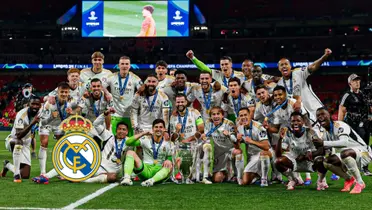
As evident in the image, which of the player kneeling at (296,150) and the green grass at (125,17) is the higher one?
the green grass at (125,17)

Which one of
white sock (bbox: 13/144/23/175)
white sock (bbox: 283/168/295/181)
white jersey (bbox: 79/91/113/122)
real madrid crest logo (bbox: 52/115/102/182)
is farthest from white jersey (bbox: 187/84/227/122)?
white sock (bbox: 13/144/23/175)

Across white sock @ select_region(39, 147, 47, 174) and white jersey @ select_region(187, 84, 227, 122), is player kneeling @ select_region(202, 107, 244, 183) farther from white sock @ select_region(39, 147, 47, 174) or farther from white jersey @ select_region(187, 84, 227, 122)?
white sock @ select_region(39, 147, 47, 174)

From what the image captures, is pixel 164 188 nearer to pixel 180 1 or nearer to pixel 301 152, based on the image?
pixel 301 152

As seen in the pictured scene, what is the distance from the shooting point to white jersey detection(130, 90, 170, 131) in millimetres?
8398

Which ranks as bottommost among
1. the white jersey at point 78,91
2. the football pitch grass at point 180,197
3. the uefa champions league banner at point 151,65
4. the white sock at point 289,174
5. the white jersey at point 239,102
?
the football pitch grass at point 180,197

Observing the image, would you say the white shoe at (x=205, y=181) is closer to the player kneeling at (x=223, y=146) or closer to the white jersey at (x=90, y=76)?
the player kneeling at (x=223, y=146)

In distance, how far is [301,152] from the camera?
7.17m

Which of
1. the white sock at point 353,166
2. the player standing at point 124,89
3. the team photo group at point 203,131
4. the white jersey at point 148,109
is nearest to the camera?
the white sock at point 353,166

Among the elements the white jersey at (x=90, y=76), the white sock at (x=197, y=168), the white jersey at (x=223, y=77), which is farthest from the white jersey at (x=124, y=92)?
the white sock at (x=197, y=168)

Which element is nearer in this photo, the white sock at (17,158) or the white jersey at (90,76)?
the white sock at (17,158)

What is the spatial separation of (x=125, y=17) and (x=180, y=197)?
1022 inches

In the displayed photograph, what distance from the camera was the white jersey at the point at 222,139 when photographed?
308 inches

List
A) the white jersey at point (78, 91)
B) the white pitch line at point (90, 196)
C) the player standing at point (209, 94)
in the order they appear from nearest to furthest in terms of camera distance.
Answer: the white pitch line at point (90, 196)
the player standing at point (209, 94)
the white jersey at point (78, 91)

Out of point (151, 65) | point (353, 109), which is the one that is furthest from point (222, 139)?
point (151, 65)
